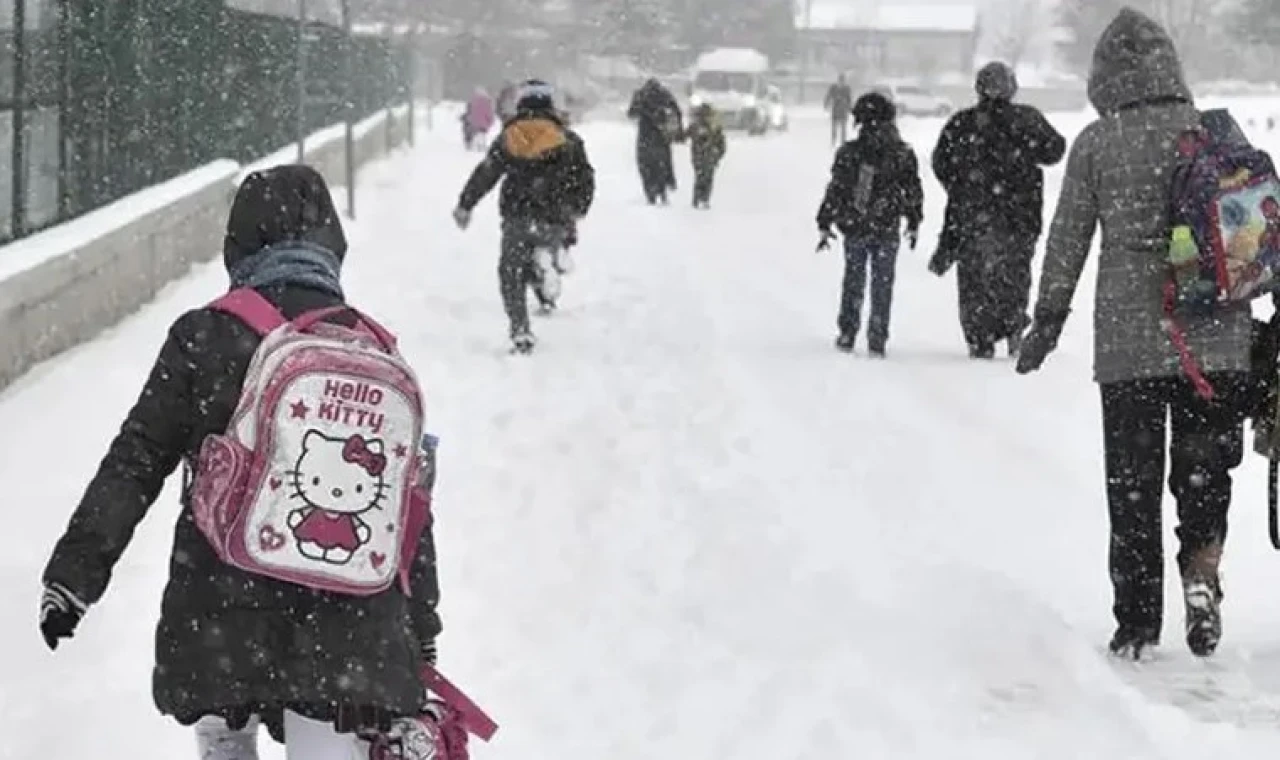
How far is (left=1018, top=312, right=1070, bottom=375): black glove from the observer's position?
6.25m

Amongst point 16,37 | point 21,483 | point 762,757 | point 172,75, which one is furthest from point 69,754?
point 172,75

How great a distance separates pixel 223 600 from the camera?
3.37m

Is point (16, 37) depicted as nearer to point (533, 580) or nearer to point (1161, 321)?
point (533, 580)

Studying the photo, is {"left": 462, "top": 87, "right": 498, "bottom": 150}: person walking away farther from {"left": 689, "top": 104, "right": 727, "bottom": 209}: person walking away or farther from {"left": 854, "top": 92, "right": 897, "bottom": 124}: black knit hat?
{"left": 854, "top": 92, "right": 897, "bottom": 124}: black knit hat

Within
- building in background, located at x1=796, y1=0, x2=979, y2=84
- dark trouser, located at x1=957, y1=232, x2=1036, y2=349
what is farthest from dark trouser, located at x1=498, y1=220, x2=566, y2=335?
building in background, located at x1=796, y1=0, x2=979, y2=84

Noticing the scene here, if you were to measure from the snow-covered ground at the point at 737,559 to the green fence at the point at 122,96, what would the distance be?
905mm

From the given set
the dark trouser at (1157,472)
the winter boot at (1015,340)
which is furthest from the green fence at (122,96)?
the dark trouser at (1157,472)

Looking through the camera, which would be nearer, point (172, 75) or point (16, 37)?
point (16, 37)

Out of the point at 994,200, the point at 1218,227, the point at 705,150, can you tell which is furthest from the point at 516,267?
the point at 705,150

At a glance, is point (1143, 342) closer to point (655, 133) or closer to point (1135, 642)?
point (1135, 642)

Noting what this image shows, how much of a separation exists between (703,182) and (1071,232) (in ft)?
69.0

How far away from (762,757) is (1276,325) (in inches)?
82.7

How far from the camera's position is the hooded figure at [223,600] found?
3344 mm

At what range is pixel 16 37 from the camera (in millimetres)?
9969
